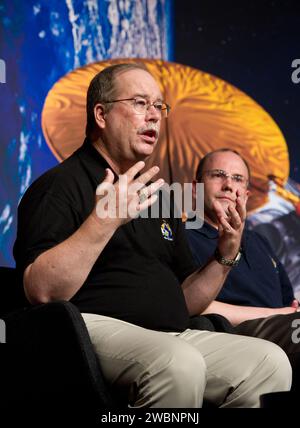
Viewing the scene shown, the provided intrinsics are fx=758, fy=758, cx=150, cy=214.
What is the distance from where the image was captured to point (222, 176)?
301 centimetres

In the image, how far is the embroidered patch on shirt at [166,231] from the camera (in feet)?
7.30

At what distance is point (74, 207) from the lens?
6.49 ft

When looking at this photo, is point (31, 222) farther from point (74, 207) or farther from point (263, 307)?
point (263, 307)

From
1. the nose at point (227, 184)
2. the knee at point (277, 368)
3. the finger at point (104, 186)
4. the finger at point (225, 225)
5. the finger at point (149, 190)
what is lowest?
the knee at point (277, 368)

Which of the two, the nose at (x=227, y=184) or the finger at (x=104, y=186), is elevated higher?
the finger at (x=104, y=186)

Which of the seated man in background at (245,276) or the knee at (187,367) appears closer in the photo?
the knee at (187,367)

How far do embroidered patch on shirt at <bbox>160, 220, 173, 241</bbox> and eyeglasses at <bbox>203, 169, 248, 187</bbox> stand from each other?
0.77 meters

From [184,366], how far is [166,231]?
0.60m

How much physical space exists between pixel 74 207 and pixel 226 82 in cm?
223

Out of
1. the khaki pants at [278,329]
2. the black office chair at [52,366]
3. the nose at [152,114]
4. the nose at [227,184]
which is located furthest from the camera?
the nose at [227,184]

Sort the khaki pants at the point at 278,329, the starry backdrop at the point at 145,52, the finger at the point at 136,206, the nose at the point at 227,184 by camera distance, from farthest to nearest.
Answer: the starry backdrop at the point at 145,52
the nose at the point at 227,184
the khaki pants at the point at 278,329
the finger at the point at 136,206

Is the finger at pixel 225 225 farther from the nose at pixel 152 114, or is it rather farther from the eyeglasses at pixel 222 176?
the eyeglasses at pixel 222 176

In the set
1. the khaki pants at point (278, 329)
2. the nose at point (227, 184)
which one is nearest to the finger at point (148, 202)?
the khaki pants at point (278, 329)

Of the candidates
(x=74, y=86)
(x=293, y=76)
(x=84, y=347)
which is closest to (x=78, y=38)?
(x=74, y=86)
